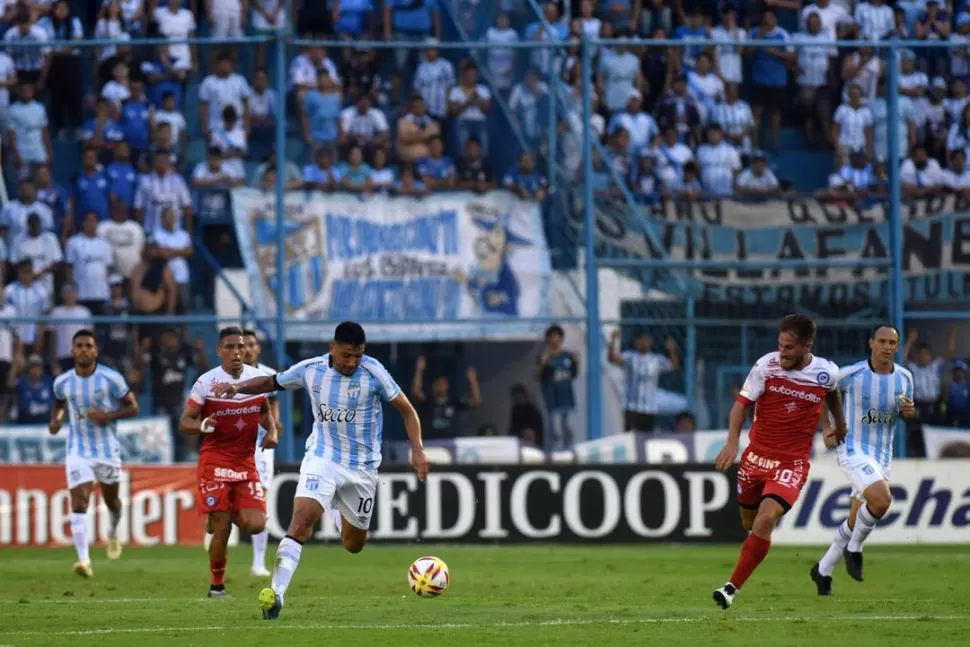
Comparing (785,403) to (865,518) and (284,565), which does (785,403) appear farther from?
(284,565)

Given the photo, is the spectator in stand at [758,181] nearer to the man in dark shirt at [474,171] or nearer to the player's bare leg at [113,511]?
the man in dark shirt at [474,171]

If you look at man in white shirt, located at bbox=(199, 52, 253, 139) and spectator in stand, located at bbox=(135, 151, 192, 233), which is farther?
man in white shirt, located at bbox=(199, 52, 253, 139)

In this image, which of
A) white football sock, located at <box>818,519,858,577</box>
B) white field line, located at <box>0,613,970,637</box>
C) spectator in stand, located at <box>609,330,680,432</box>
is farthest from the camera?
spectator in stand, located at <box>609,330,680,432</box>

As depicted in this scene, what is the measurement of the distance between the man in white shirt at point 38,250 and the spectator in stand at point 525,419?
241 inches

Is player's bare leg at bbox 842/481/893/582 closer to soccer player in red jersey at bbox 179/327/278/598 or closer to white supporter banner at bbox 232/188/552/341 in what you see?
soccer player in red jersey at bbox 179/327/278/598

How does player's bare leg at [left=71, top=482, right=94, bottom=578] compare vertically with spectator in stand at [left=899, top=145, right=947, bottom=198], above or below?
below

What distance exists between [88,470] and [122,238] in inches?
218

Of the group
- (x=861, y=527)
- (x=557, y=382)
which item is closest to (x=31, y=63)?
(x=557, y=382)

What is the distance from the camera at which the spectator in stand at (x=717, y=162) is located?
23516 mm

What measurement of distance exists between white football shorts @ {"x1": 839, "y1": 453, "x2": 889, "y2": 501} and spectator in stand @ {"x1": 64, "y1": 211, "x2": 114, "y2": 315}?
1106cm

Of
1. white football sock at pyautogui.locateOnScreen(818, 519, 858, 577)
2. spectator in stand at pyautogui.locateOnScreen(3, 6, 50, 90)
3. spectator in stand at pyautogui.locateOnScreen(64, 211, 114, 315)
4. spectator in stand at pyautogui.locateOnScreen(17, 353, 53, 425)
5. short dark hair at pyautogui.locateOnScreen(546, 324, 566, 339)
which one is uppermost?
spectator in stand at pyautogui.locateOnScreen(3, 6, 50, 90)

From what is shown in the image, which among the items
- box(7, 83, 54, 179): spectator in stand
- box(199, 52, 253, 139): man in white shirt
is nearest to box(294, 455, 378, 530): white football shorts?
box(199, 52, 253, 139): man in white shirt

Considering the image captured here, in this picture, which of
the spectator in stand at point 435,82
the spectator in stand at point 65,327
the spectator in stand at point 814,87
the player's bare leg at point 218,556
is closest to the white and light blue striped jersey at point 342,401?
the player's bare leg at point 218,556

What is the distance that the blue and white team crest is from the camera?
74.2 feet
